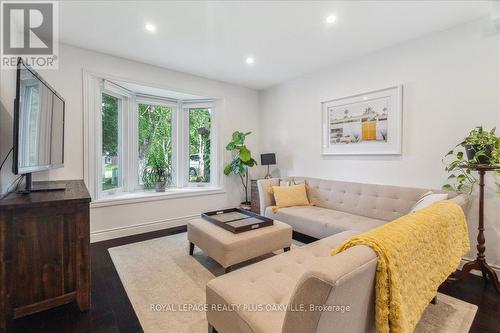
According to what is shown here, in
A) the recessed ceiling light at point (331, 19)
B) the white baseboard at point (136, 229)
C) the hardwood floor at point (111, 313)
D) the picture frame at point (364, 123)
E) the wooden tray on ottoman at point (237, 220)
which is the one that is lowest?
the hardwood floor at point (111, 313)

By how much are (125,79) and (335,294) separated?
3.70m

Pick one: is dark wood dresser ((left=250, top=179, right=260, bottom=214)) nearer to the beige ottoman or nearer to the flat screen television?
the beige ottoman

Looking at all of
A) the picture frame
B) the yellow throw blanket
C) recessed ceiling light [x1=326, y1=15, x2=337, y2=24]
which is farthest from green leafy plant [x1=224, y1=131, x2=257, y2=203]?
the yellow throw blanket

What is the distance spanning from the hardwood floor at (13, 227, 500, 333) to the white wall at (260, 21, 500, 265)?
1.82ft

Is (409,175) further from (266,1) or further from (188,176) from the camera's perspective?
(188,176)

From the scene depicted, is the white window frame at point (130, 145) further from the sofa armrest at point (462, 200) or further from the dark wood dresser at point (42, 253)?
the sofa armrest at point (462, 200)

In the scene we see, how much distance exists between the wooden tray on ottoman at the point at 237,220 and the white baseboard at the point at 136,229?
4.22ft

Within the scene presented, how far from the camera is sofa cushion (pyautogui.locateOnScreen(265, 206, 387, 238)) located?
262 cm

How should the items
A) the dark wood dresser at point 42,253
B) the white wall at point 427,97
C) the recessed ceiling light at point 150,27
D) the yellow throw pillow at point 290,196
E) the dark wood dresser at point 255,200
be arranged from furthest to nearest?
the dark wood dresser at point 255,200, the yellow throw pillow at point 290,196, the recessed ceiling light at point 150,27, the white wall at point 427,97, the dark wood dresser at point 42,253

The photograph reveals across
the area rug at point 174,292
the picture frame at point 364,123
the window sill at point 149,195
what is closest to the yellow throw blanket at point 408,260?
the area rug at point 174,292

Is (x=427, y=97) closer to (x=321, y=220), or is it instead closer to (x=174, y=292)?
(x=321, y=220)

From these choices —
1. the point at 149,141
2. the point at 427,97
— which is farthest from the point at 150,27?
the point at 427,97

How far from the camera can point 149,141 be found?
4098 mm

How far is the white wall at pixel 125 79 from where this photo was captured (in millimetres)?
2807
